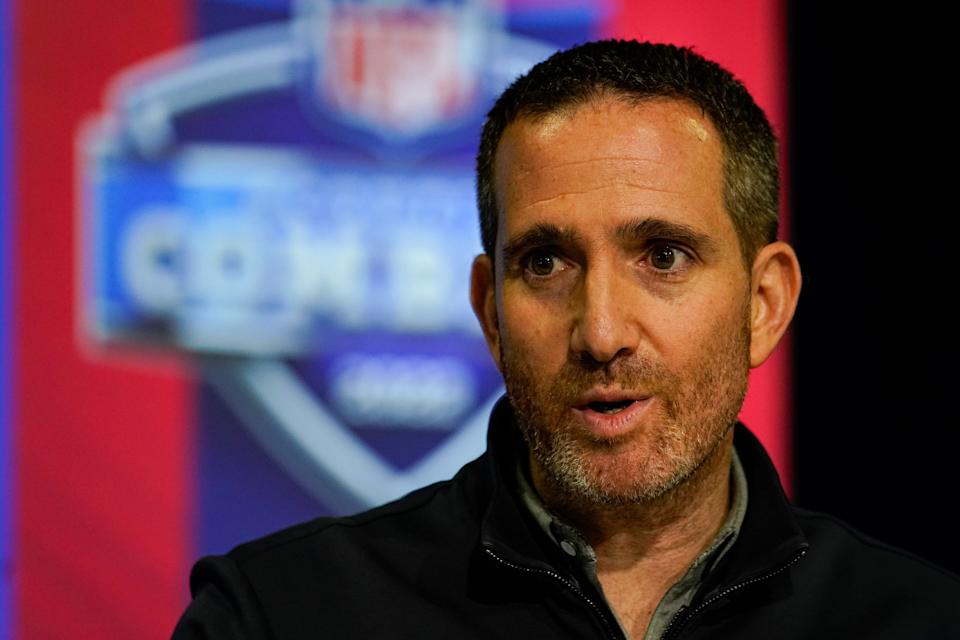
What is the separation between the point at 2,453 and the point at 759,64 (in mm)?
2063

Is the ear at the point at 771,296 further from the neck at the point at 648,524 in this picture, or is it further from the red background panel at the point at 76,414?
the red background panel at the point at 76,414

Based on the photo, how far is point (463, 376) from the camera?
3.09 meters

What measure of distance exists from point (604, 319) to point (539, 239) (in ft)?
0.54

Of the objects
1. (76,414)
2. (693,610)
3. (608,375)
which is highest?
(608,375)

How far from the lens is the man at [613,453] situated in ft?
5.32

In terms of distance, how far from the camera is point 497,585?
65.7 inches

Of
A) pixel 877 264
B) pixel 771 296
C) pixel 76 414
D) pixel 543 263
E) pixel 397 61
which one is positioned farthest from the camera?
pixel 877 264

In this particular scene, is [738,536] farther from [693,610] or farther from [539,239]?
[539,239]

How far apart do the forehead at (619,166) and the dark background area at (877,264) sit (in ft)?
5.30

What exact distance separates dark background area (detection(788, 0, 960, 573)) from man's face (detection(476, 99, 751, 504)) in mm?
1627

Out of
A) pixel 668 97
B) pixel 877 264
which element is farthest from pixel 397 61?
pixel 668 97

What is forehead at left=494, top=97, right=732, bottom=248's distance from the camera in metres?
1.64

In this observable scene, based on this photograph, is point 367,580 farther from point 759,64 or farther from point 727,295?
point 759,64

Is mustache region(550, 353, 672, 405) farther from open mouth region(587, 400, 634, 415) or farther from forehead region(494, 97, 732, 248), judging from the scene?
forehead region(494, 97, 732, 248)
